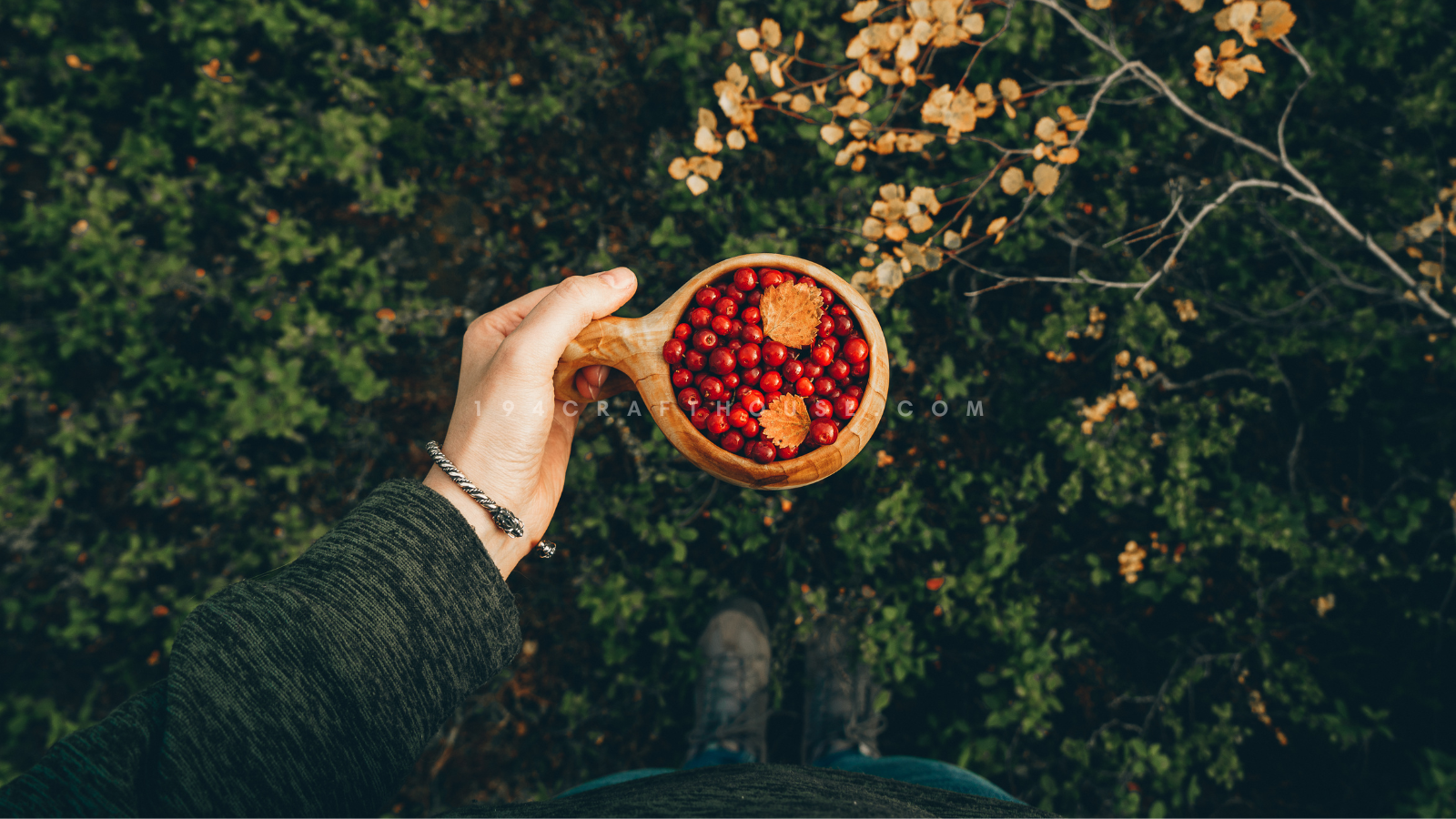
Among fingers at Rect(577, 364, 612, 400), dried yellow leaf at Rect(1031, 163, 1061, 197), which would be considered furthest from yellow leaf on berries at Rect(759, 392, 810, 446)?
dried yellow leaf at Rect(1031, 163, 1061, 197)

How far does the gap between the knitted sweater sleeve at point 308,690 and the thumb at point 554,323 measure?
18.8 inches

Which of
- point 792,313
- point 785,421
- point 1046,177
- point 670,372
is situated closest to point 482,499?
point 670,372

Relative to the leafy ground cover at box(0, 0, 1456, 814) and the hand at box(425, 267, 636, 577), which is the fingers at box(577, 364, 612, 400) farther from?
the leafy ground cover at box(0, 0, 1456, 814)

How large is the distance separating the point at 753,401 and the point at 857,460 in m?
1.35

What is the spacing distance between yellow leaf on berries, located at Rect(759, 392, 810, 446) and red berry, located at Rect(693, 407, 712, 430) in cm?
16

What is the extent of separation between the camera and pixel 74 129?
10.2ft

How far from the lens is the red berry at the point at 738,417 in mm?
1791

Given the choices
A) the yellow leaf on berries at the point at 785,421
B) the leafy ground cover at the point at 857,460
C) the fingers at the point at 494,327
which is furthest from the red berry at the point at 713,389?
the leafy ground cover at the point at 857,460

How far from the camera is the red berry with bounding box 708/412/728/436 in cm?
180

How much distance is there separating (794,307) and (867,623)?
1805 mm

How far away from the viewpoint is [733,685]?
2969mm

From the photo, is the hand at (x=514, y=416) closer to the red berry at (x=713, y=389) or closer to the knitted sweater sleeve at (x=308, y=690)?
the knitted sweater sleeve at (x=308, y=690)

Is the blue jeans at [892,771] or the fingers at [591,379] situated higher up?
the fingers at [591,379]

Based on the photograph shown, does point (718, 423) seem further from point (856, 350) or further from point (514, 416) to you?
point (514, 416)
